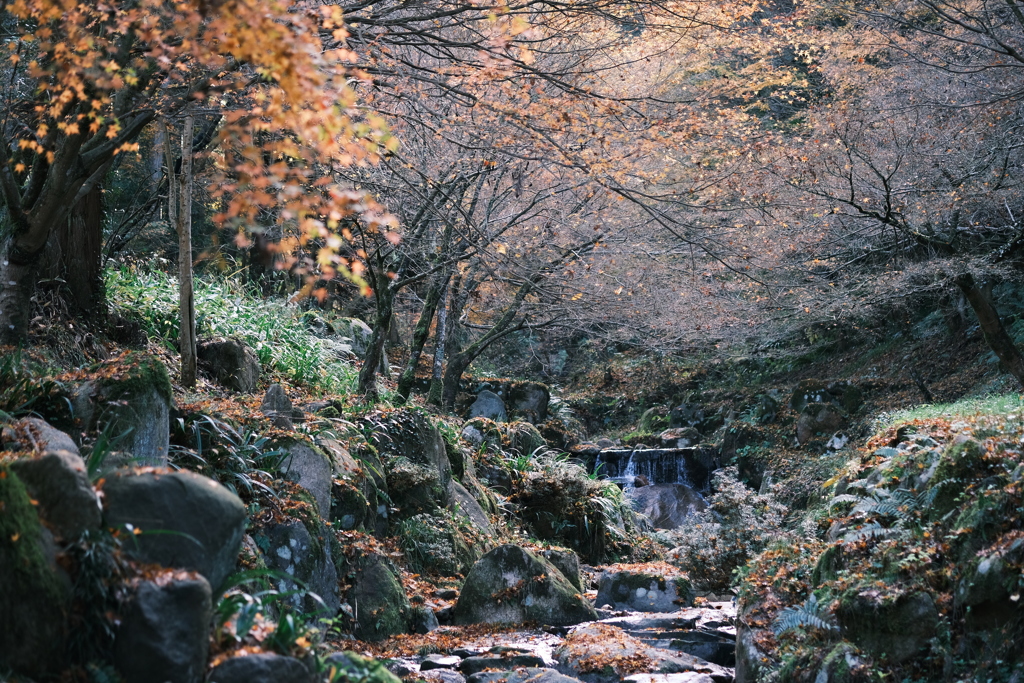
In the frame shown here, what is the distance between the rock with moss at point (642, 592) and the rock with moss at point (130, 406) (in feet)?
17.8

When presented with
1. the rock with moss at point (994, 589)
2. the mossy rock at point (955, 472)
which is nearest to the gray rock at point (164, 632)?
the rock with moss at point (994, 589)

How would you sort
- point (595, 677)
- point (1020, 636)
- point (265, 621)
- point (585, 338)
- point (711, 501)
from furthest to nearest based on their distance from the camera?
point (585, 338) → point (711, 501) → point (595, 677) → point (1020, 636) → point (265, 621)

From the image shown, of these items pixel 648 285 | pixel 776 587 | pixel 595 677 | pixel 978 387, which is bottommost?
pixel 595 677

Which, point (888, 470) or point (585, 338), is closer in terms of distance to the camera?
point (888, 470)

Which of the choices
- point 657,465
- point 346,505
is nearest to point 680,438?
point 657,465

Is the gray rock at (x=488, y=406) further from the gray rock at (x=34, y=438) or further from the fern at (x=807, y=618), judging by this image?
the gray rock at (x=34, y=438)

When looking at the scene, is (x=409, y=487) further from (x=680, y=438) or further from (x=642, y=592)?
(x=680, y=438)

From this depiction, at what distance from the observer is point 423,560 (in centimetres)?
812

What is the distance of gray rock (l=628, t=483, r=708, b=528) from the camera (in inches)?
611

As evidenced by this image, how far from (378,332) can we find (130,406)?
4929 mm

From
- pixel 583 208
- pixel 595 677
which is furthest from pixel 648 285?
pixel 595 677

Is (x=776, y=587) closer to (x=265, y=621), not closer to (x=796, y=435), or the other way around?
(x=265, y=621)

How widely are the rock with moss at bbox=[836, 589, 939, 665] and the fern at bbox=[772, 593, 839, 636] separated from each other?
116mm

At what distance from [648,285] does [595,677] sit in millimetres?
9590
